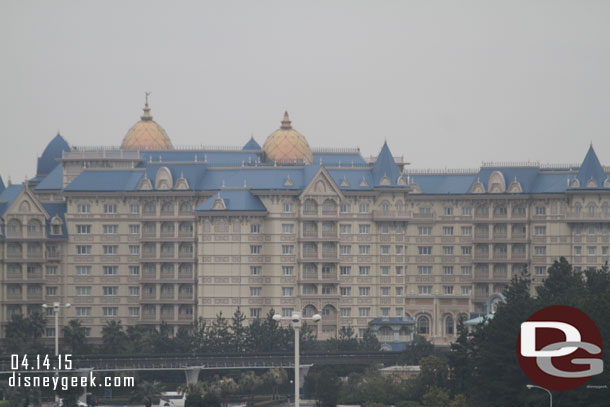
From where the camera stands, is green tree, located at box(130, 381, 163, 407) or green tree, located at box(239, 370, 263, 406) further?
green tree, located at box(239, 370, 263, 406)

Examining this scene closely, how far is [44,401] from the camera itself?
180250mm

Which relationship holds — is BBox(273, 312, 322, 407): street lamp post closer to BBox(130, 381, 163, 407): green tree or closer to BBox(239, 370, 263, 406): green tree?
BBox(130, 381, 163, 407): green tree

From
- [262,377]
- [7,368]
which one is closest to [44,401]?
[7,368]

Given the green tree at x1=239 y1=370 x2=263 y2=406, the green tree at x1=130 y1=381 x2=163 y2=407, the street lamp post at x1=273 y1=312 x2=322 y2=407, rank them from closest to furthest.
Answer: the street lamp post at x1=273 y1=312 x2=322 y2=407, the green tree at x1=130 y1=381 x2=163 y2=407, the green tree at x1=239 y1=370 x2=263 y2=406

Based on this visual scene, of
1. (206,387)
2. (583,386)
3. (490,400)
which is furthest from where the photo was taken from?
(206,387)

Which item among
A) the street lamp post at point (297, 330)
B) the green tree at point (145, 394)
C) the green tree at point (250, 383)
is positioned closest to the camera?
the street lamp post at point (297, 330)

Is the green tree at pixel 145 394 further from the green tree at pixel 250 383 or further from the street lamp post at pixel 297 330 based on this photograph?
the street lamp post at pixel 297 330

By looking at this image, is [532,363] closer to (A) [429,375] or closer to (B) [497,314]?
(B) [497,314]

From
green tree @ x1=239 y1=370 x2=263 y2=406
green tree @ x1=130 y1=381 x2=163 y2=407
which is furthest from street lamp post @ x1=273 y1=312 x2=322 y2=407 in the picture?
green tree @ x1=239 y1=370 x2=263 y2=406

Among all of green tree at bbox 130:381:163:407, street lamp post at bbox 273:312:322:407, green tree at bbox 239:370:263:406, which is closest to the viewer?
street lamp post at bbox 273:312:322:407

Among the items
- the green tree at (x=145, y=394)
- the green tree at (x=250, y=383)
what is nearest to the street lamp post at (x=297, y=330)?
the green tree at (x=145, y=394)

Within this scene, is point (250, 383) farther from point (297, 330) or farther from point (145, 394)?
point (297, 330)

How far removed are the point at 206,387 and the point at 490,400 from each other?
3584 cm

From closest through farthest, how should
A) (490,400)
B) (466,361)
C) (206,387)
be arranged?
1. (490,400)
2. (466,361)
3. (206,387)
